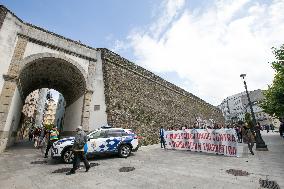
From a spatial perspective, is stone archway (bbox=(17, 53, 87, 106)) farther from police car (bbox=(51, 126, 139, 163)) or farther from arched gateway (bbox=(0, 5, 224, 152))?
police car (bbox=(51, 126, 139, 163))

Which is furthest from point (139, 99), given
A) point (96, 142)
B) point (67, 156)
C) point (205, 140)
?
point (67, 156)

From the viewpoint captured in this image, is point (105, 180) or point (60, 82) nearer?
point (105, 180)

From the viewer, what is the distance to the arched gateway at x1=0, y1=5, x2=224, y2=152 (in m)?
13.2

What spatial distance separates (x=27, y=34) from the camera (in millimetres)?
14234

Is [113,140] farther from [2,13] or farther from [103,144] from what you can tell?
[2,13]

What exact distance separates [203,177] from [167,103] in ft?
68.1

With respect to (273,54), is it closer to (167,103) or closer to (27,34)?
(167,103)

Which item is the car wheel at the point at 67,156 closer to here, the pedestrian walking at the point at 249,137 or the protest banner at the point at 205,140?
the protest banner at the point at 205,140

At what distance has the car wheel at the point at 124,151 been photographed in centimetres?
1142

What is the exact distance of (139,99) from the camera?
21281 mm

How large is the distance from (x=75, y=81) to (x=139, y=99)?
6909 mm

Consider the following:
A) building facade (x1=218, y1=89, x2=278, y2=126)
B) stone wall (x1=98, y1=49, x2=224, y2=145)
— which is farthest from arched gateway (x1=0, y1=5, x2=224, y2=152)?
building facade (x1=218, y1=89, x2=278, y2=126)

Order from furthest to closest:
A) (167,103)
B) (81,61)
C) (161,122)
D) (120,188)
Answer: (167,103), (161,122), (81,61), (120,188)

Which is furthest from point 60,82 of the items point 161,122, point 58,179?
point 58,179
